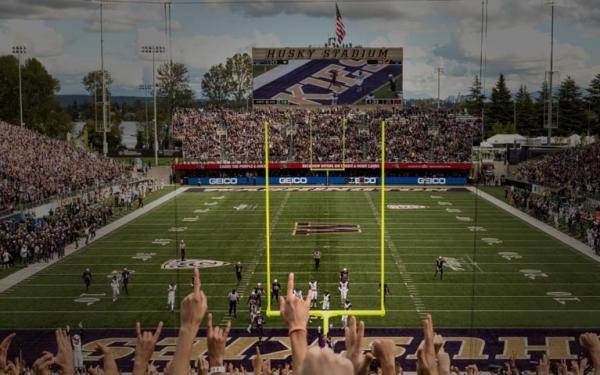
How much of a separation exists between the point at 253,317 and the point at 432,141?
32.6 metres

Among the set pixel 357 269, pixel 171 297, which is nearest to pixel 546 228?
pixel 357 269

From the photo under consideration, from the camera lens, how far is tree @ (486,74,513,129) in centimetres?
7225

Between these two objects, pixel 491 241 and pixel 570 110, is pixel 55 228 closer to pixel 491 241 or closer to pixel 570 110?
pixel 491 241

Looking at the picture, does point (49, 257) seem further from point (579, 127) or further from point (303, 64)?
point (579, 127)

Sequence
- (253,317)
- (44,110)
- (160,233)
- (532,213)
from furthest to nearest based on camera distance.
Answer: (44,110)
(532,213)
(160,233)
(253,317)

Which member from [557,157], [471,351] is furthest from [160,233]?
[557,157]

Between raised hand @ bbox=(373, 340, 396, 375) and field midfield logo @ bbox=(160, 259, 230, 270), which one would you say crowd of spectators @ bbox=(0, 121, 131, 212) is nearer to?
field midfield logo @ bbox=(160, 259, 230, 270)

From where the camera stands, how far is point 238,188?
38.6 m

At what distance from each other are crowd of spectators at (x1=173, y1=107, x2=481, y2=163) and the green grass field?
43.4 ft

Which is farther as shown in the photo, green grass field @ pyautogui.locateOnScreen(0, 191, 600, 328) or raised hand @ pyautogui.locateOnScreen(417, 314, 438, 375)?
green grass field @ pyautogui.locateOnScreen(0, 191, 600, 328)

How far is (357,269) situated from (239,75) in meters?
48.8

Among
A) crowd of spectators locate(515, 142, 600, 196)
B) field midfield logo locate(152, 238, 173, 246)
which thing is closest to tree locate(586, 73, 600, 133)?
crowd of spectators locate(515, 142, 600, 196)

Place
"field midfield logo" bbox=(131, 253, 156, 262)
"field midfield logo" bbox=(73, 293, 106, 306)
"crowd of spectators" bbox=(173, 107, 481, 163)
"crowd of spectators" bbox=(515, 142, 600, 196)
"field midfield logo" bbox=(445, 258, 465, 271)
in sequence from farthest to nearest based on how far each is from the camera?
"crowd of spectators" bbox=(173, 107, 481, 163), "crowd of spectators" bbox=(515, 142, 600, 196), "field midfield logo" bbox=(131, 253, 156, 262), "field midfield logo" bbox=(445, 258, 465, 271), "field midfield logo" bbox=(73, 293, 106, 306)

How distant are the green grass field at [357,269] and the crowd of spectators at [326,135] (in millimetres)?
13232
